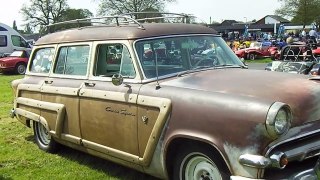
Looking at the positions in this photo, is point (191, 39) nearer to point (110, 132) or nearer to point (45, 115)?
point (110, 132)

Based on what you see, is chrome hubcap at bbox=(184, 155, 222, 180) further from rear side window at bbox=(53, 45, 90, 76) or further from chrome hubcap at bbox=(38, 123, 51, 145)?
chrome hubcap at bbox=(38, 123, 51, 145)

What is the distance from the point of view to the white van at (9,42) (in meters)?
27.3

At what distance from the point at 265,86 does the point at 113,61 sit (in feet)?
6.26

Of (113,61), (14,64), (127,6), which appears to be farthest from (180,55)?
(127,6)

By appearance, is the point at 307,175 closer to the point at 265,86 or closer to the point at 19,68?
the point at 265,86

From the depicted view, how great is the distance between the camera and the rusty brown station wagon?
3.49m

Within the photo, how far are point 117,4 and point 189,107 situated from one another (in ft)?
144

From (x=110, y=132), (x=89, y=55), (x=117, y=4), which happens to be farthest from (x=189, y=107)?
(x=117, y=4)

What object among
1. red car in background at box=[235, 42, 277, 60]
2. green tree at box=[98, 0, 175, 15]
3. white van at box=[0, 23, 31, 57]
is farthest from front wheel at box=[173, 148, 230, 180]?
green tree at box=[98, 0, 175, 15]

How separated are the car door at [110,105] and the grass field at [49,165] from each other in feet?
1.44

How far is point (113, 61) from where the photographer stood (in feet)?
16.7

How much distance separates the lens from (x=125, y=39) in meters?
4.88

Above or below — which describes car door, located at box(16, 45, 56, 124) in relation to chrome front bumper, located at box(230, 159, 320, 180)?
above

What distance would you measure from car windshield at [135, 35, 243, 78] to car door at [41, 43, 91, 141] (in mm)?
984
